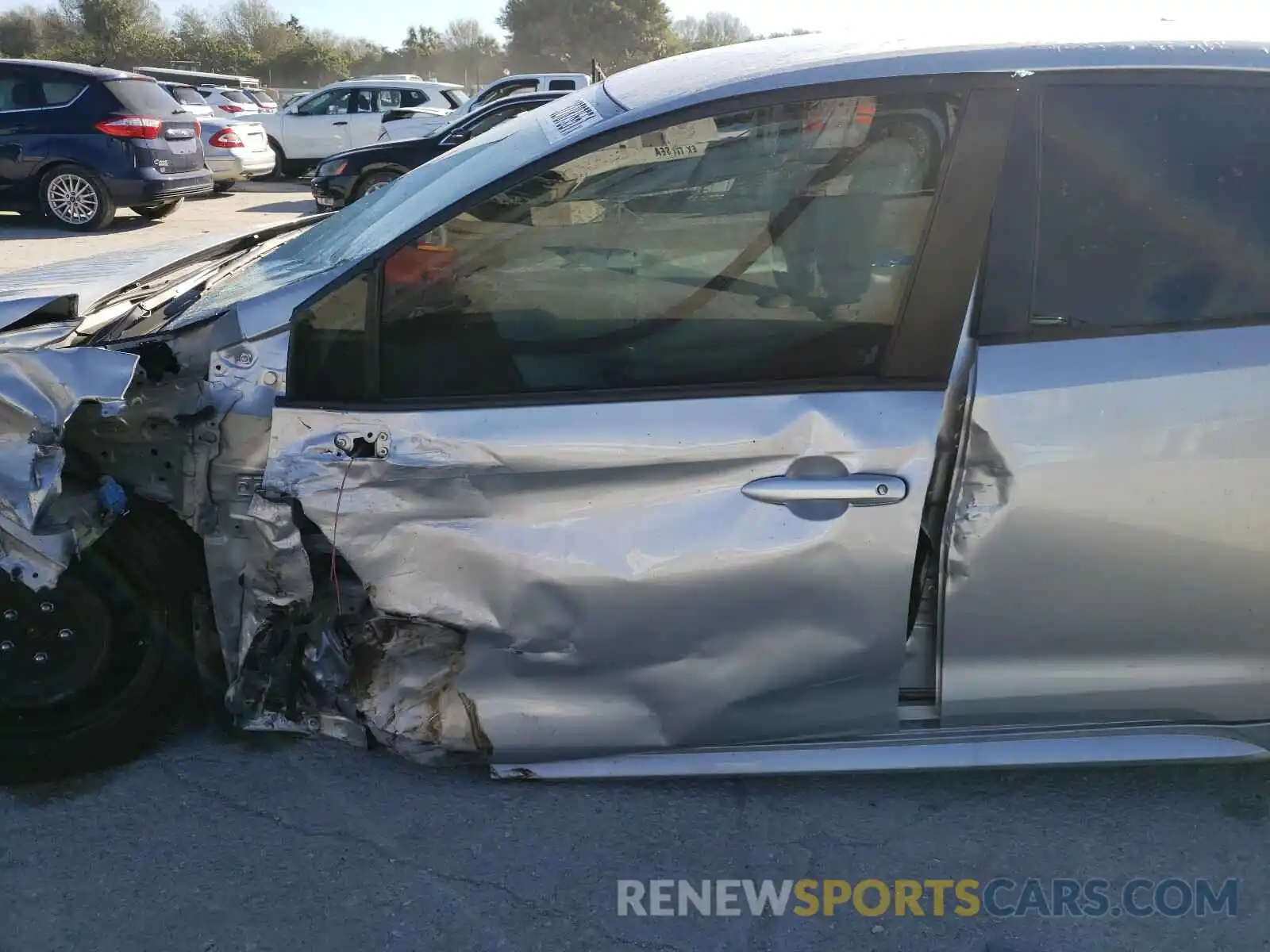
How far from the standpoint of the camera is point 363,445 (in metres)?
2.24

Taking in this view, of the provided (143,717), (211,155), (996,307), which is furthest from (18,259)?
(996,307)

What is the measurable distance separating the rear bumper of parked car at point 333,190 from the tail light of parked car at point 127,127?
5.85 feet

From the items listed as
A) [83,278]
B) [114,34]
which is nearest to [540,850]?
[83,278]

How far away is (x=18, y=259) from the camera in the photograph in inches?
368

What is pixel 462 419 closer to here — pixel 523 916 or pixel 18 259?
pixel 523 916

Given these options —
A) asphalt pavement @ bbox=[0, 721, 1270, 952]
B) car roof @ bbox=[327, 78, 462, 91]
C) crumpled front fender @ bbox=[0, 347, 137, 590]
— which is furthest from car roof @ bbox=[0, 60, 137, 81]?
asphalt pavement @ bbox=[0, 721, 1270, 952]

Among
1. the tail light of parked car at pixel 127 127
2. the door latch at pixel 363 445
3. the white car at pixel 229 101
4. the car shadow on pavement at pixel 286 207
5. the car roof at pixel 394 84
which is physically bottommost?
the door latch at pixel 363 445

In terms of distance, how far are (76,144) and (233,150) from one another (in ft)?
13.5

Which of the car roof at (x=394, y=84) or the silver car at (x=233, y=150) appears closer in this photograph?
the silver car at (x=233, y=150)

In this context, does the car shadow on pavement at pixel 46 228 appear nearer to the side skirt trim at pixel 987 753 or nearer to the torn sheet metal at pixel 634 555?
the torn sheet metal at pixel 634 555

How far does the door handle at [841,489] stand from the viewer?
2.10 meters

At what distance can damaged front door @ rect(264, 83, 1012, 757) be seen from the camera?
2.13 m

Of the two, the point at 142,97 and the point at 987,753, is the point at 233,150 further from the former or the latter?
the point at 987,753

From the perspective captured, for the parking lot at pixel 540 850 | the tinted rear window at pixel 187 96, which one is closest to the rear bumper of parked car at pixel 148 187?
the tinted rear window at pixel 187 96
